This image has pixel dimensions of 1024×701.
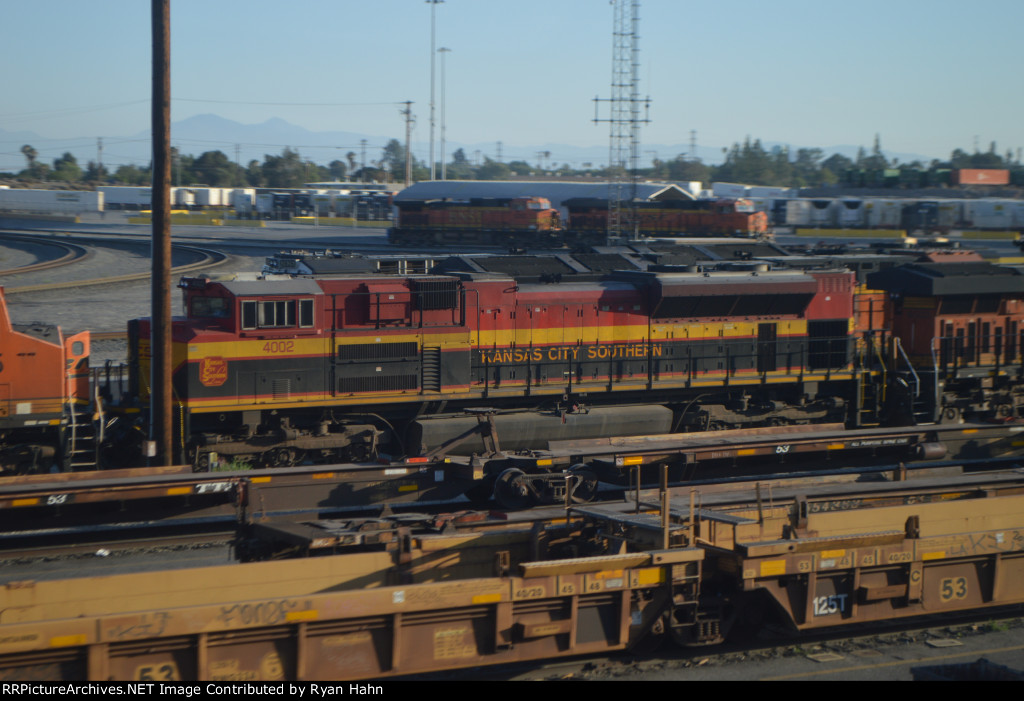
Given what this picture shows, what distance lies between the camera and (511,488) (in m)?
14.2

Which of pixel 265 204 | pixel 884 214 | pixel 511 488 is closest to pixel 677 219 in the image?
pixel 884 214

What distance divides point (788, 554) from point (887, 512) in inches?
76.5

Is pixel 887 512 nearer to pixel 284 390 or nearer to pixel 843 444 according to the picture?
pixel 843 444

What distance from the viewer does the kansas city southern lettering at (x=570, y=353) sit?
17.1 metres

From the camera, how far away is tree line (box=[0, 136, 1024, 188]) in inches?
4535

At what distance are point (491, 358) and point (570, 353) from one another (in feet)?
4.92

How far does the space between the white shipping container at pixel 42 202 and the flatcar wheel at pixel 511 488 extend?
3210 inches

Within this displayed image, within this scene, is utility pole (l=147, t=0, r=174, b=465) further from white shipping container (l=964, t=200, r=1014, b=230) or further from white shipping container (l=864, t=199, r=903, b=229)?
white shipping container (l=964, t=200, r=1014, b=230)

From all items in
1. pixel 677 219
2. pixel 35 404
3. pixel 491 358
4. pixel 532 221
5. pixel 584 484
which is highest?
pixel 677 219

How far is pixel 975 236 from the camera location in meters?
68.1

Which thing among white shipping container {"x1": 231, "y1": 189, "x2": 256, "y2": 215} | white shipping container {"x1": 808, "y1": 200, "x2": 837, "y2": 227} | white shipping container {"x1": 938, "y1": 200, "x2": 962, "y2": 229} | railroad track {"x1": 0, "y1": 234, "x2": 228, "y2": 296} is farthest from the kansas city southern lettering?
white shipping container {"x1": 231, "y1": 189, "x2": 256, "y2": 215}

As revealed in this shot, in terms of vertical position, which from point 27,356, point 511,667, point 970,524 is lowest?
point 511,667

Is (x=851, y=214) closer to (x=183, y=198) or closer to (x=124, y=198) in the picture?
(x=183, y=198)
